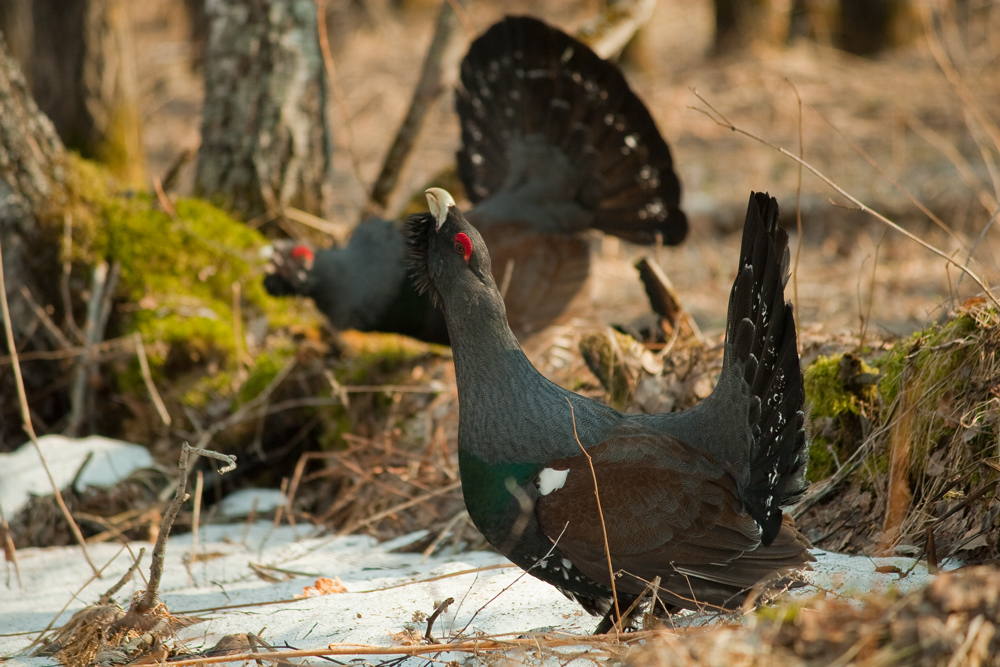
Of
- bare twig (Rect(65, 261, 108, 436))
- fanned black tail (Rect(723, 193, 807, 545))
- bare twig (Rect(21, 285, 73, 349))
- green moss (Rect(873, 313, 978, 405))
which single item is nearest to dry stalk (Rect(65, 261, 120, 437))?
bare twig (Rect(65, 261, 108, 436))

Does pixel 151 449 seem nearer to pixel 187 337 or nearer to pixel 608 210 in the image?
pixel 187 337

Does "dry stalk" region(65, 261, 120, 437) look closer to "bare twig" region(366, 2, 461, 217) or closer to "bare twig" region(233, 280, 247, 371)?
"bare twig" region(233, 280, 247, 371)

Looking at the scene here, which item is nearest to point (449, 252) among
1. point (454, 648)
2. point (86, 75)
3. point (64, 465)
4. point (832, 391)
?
point (454, 648)

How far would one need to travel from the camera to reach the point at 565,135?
566 centimetres

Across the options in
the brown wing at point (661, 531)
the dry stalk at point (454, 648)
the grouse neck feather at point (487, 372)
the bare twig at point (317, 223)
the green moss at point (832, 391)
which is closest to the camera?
the dry stalk at point (454, 648)

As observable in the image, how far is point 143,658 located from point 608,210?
13.4 feet

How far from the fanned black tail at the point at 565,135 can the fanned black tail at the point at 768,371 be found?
286cm

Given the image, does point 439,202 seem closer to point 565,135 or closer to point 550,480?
point 550,480

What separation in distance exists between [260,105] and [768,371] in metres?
4.37

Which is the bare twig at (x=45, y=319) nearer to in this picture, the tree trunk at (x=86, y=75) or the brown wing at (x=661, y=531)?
the tree trunk at (x=86, y=75)

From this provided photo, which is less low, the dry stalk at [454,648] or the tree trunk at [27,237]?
the tree trunk at [27,237]

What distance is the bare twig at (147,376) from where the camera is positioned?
15.3 ft

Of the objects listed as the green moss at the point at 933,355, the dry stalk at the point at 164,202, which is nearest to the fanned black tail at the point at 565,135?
the dry stalk at the point at 164,202

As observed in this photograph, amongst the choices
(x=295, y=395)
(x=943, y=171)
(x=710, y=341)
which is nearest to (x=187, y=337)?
(x=295, y=395)
